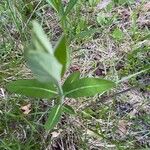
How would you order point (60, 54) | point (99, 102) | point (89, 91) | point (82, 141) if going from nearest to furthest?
point (60, 54)
point (89, 91)
point (82, 141)
point (99, 102)

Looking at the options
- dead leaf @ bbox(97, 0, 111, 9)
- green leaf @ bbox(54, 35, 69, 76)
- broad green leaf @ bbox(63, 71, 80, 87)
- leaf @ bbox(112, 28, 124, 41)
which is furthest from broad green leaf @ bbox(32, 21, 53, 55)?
dead leaf @ bbox(97, 0, 111, 9)

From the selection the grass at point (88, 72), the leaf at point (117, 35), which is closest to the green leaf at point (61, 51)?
the grass at point (88, 72)

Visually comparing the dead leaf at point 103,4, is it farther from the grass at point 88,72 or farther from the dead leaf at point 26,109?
the dead leaf at point 26,109

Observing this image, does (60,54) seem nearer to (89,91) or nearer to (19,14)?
(89,91)

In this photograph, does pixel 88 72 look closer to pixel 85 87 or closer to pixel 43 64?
pixel 85 87

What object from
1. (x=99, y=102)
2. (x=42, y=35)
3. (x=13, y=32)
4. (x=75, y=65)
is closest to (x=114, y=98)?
(x=99, y=102)
